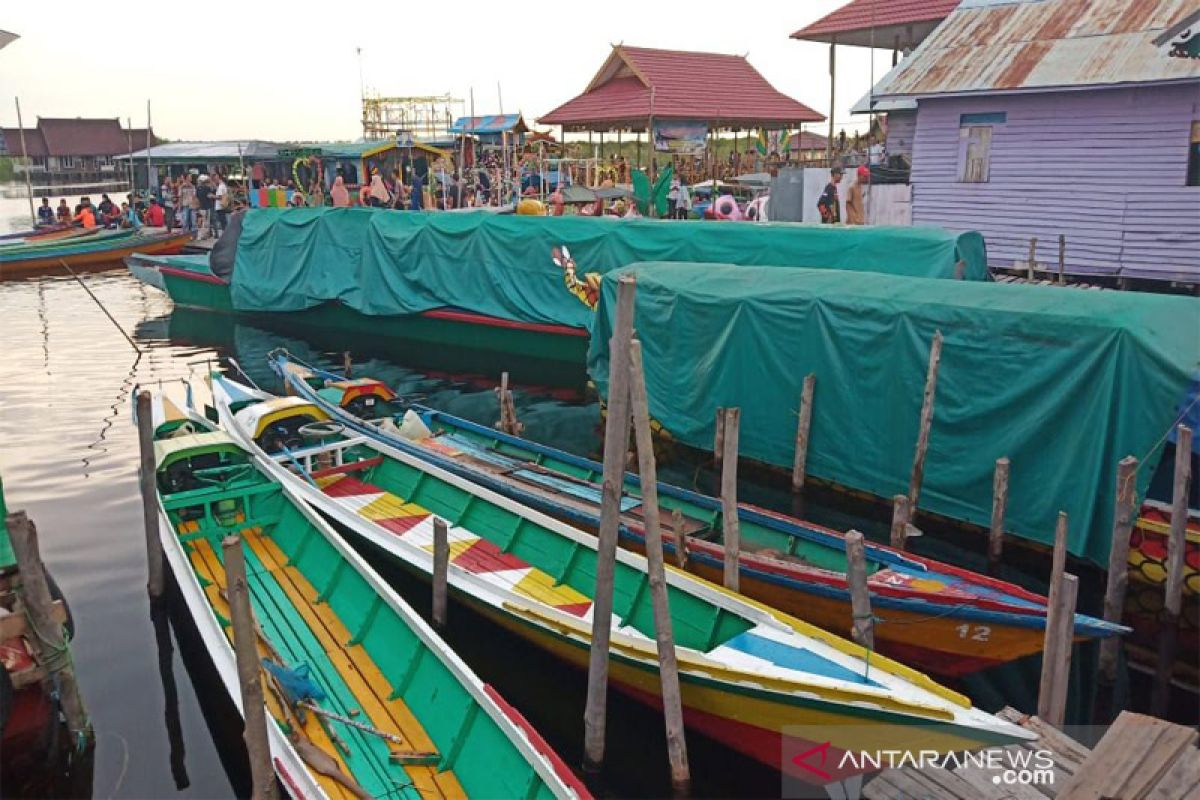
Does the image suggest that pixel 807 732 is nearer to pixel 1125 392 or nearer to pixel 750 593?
pixel 750 593

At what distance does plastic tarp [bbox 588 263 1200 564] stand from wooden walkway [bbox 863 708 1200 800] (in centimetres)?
529

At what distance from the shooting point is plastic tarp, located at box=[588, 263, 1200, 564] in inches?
437

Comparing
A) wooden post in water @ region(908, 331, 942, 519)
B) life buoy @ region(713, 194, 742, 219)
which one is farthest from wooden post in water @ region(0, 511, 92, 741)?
life buoy @ region(713, 194, 742, 219)

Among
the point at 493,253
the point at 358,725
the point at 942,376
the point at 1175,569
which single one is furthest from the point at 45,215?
the point at 1175,569

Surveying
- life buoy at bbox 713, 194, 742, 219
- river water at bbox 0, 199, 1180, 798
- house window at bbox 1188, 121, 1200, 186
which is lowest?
river water at bbox 0, 199, 1180, 798

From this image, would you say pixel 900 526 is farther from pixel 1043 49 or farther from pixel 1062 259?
pixel 1043 49

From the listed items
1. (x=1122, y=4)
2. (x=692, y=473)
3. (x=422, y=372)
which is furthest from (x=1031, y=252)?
(x=422, y=372)

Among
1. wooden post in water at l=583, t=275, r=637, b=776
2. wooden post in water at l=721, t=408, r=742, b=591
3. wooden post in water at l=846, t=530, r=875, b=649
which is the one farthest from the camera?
wooden post in water at l=721, t=408, r=742, b=591

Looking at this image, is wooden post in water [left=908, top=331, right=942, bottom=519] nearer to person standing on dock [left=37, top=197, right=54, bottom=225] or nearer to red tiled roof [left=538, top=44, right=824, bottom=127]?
red tiled roof [left=538, top=44, right=824, bottom=127]

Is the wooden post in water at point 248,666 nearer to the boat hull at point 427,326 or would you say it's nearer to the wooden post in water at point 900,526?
the wooden post in water at point 900,526

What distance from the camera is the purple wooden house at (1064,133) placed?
19828 mm

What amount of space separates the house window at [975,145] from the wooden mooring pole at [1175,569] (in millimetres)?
14268

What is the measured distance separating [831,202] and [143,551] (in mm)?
19242

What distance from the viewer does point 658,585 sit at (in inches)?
301
